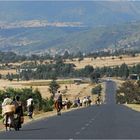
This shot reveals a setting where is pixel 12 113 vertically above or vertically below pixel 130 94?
above

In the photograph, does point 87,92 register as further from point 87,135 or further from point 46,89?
point 87,135

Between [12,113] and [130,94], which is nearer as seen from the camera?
[12,113]

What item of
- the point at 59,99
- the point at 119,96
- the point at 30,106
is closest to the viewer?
the point at 30,106

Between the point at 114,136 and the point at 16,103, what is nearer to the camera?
the point at 114,136

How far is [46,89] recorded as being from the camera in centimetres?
19788

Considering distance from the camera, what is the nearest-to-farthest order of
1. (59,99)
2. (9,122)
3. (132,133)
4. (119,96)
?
(132,133) < (9,122) < (59,99) < (119,96)

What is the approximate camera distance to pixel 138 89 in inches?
6255

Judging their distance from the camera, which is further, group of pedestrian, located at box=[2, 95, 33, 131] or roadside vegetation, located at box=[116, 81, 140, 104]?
roadside vegetation, located at box=[116, 81, 140, 104]

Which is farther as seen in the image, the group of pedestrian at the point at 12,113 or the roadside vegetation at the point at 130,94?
the roadside vegetation at the point at 130,94

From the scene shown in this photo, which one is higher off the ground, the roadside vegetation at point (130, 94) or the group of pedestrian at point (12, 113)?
the group of pedestrian at point (12, 113)

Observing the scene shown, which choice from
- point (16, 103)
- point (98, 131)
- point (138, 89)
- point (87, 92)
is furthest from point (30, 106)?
point (87, 92)

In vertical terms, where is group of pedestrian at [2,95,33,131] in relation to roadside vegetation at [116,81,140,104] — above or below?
above

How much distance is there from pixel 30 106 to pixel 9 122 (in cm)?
1307

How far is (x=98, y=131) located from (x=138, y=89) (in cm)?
12805
